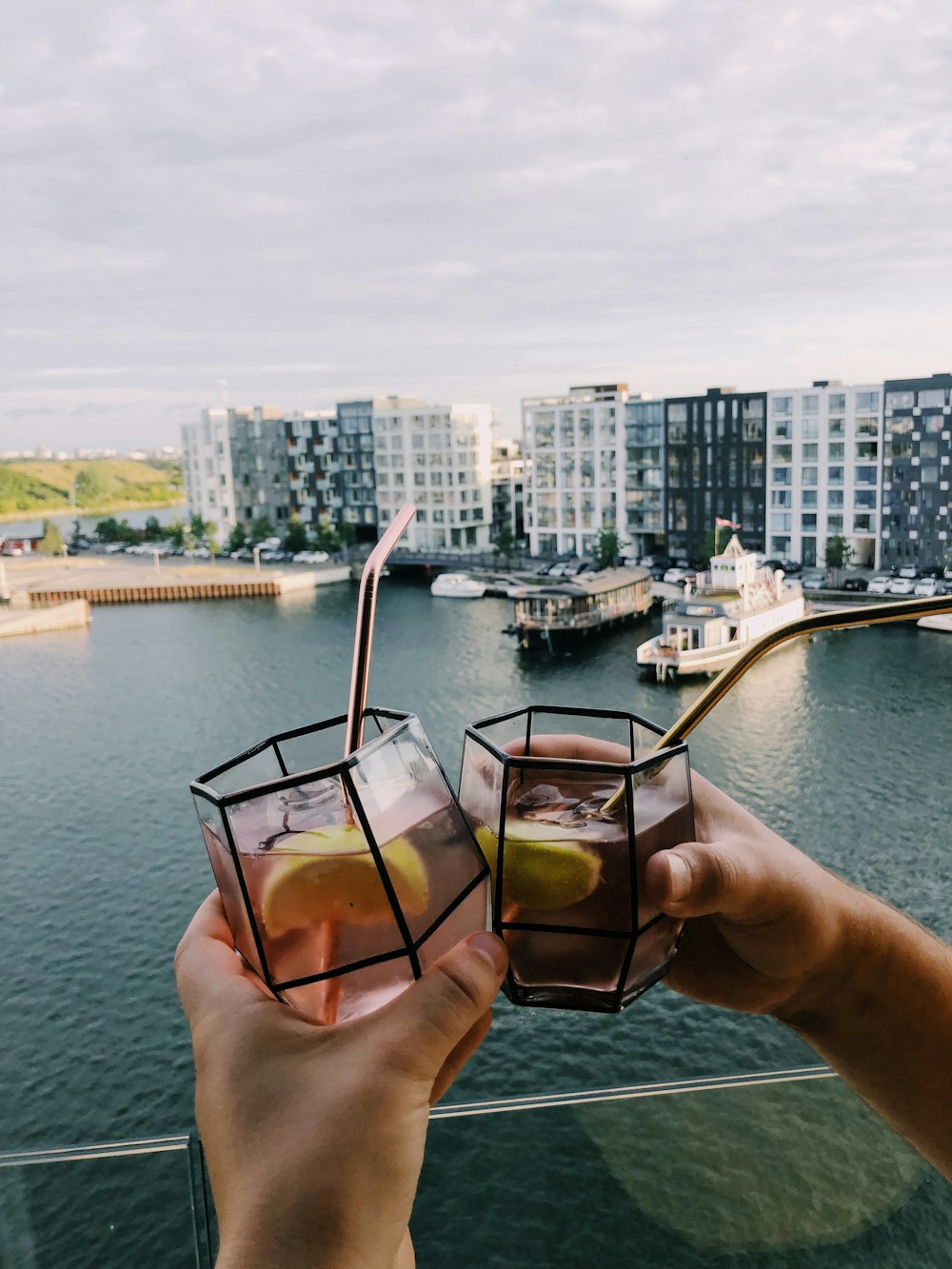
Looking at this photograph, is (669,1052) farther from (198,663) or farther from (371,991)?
(198,663)

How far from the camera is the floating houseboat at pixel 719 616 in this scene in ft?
51.9

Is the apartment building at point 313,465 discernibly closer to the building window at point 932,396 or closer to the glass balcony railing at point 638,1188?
the building window at point 932,396

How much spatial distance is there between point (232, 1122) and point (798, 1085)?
1116 millimetres

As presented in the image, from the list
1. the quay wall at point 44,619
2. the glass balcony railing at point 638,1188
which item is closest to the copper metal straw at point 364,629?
the glass balcony railing at point 638,1188

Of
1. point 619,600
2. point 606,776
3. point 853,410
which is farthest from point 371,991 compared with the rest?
point 853,410

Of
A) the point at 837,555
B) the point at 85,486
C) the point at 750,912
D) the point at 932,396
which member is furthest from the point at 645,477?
the point at 85,486

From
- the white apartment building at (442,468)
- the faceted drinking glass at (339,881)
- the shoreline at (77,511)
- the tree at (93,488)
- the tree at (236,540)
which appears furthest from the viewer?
the tree at (93,488)

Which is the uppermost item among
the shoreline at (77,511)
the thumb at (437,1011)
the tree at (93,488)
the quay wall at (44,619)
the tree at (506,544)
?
the tree at (93,488)

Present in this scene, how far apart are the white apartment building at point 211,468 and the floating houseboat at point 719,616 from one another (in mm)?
18288

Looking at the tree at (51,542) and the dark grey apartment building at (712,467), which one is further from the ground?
the dark grey apartment building at (712,467)

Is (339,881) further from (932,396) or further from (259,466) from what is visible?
(259,466)

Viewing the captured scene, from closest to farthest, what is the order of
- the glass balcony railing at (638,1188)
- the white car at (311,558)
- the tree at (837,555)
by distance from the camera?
1. the glass balcony railing at (638,1188)
2. the tree at (837,555)
3. the white car at (311,558)

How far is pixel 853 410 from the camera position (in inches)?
872

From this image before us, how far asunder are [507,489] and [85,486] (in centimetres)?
3738
